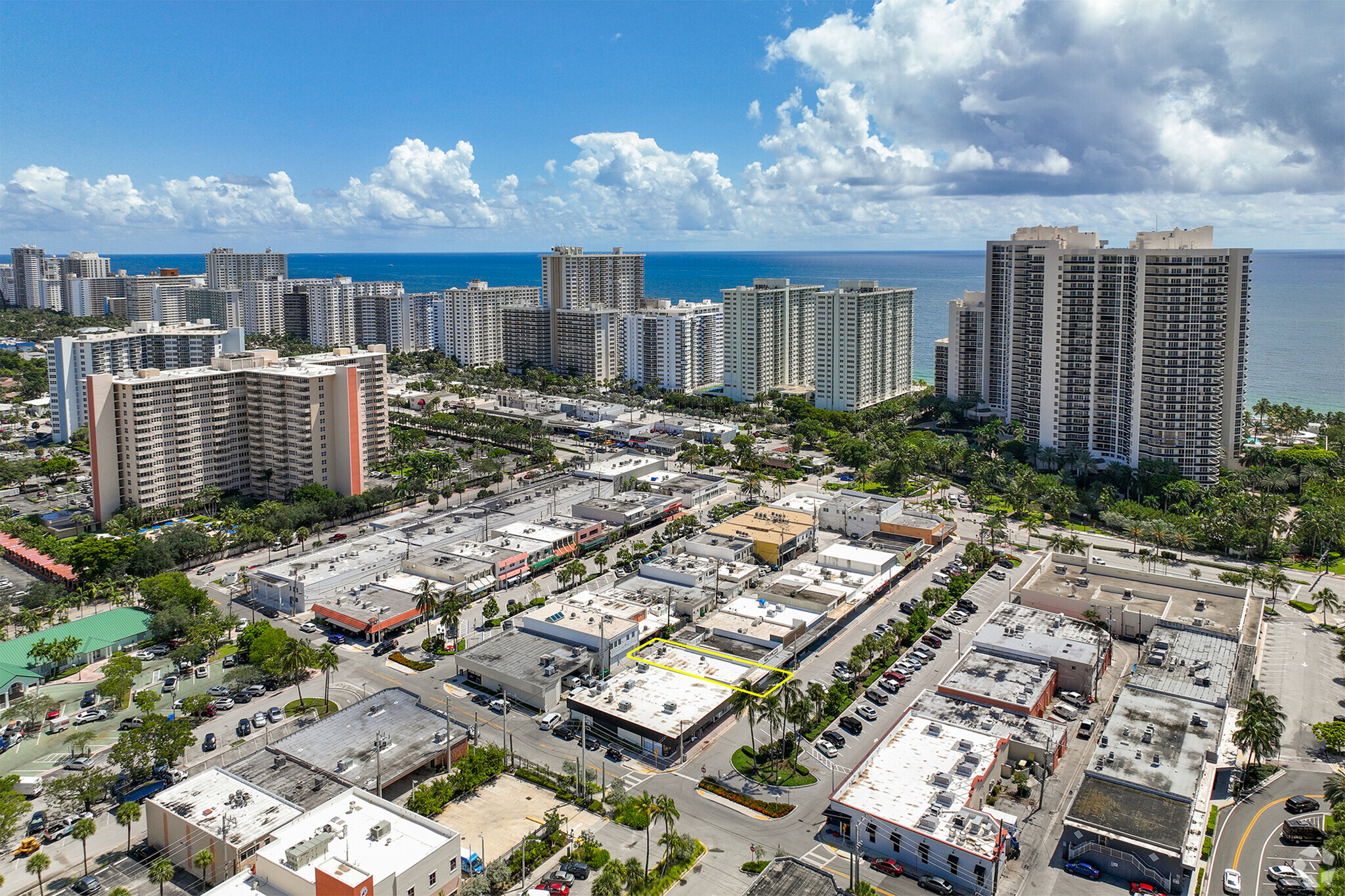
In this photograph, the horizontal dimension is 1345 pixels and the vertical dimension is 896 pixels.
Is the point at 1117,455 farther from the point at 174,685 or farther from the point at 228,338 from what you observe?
the point at 228,338

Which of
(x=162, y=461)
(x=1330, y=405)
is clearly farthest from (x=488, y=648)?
(x=1330, y=405)

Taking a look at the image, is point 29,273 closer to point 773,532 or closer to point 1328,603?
point 773,532

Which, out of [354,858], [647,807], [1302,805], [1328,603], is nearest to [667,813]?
[647,807]

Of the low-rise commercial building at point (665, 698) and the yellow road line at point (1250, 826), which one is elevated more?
the low-rise commercial building at point (665, 698)

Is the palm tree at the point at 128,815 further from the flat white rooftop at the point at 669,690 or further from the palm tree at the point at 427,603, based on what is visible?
the palm tree at the point at 427,603

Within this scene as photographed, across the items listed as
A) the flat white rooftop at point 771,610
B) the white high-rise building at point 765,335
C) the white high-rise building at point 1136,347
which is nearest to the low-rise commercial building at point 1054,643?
the flat white rooftop at point 771,610

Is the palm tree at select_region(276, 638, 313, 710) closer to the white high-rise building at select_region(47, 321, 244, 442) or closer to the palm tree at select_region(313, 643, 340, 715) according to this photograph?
the palm tree at select_region(313, 643, 340, 715)

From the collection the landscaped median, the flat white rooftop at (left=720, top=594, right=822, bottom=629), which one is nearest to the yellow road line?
the landscaped median
